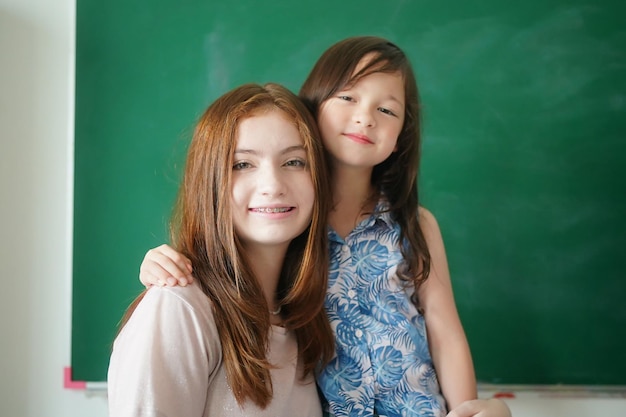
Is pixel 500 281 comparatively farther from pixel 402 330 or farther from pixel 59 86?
pixel 59 86

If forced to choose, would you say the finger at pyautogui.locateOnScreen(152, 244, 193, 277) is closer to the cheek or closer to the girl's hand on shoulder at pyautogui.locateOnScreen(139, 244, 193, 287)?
the girl's hand on shoulder at pyautogui.locateOnScreen(139, 244, 193, 287)

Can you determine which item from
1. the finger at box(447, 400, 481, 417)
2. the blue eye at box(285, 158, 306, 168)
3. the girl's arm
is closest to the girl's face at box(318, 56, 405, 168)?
the blue eye at box(285, 158, 306, 168)

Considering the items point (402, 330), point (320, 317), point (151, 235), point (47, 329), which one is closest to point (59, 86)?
point (151, 235)

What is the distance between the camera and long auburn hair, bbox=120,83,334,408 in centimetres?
116

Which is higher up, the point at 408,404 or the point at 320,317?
the point at 320,317

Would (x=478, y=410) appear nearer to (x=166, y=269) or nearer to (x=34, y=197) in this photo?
(x=166, y=269)

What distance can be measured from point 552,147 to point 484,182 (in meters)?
0.23

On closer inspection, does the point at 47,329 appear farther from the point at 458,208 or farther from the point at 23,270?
the point at 458,208

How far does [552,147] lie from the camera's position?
5.90 ft

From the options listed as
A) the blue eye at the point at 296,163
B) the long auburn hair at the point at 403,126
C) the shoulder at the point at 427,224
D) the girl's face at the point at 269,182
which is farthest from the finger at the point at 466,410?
the blue eye at the point at 296,163

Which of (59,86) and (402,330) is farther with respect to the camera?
(59,86)

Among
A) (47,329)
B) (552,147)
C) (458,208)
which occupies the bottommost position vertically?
(47,329)

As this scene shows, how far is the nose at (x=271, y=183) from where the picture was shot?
1.19m

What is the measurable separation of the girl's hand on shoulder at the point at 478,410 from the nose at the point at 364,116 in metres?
0.68
